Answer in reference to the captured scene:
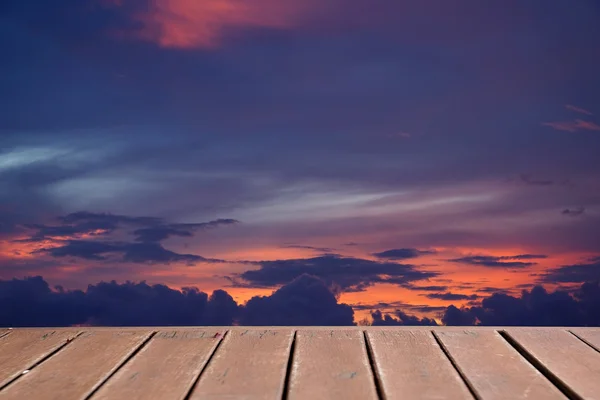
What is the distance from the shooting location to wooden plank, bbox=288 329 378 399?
2736 millimetres

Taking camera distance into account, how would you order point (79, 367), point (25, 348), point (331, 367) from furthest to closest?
point (25, 348)
point (79, 367)
point (331, 367)

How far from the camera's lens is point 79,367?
3.17 m

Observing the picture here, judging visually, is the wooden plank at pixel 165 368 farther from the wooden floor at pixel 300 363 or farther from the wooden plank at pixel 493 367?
the wooden plank at pixel 493 367

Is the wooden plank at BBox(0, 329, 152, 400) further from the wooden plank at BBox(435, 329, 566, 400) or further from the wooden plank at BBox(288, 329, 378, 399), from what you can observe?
the wooden plank at BBox(435, 329, 566, 400)

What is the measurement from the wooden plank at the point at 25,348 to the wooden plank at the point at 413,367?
1.57 metres

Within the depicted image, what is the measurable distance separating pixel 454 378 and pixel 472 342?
1.75 feet

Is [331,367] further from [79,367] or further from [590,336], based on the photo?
[590,336]

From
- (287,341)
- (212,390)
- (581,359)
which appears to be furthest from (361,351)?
(581,359)

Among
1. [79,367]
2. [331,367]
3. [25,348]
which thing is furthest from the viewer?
[25,348]

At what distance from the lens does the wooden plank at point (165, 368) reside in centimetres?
281

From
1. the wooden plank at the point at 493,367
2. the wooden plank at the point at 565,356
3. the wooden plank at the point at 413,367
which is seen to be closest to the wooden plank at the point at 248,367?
the wooden plank at the point at 413,367

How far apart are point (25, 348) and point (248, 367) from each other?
1244 mm

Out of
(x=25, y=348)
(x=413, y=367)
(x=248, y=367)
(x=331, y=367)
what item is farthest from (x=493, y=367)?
(x=25, y=348)

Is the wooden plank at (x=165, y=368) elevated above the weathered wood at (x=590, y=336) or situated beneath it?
situated beneath
